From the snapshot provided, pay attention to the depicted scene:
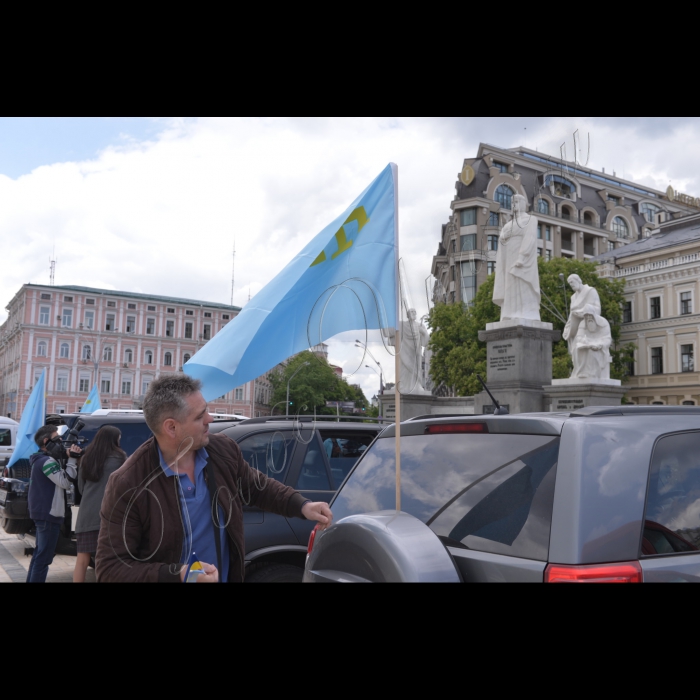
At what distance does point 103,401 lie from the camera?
280ft

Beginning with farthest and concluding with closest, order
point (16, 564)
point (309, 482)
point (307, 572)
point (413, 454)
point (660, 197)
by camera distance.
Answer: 1. point (660, 197)
2. point (16, 564)
3. point (309, 482)
4. point (413, 454)
5. point (307, 572)

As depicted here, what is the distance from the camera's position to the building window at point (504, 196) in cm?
6675

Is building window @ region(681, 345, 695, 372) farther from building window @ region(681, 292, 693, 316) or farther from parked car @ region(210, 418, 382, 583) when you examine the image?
parked car @ region(210, 418, 382, 583)

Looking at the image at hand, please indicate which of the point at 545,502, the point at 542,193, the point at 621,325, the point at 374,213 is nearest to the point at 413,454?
the point at 545,502

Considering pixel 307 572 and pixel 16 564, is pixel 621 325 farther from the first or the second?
pixel 307 572

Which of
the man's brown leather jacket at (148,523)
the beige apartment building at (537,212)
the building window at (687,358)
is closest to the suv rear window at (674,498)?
the man's brown leather jacket at (148,523)

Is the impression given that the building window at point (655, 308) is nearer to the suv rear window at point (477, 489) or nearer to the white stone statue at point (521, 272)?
the white stone statue at point (521, 272)

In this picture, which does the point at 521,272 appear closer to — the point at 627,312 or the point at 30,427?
the point at 30,427

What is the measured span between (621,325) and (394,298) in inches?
2163

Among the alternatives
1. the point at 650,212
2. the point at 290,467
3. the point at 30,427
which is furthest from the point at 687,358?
the point at 290,467

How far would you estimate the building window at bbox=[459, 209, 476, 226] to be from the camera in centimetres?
6550

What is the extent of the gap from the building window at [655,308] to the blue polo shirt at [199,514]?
5468 centimetres

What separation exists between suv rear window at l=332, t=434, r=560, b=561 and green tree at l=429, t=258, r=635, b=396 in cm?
3979
